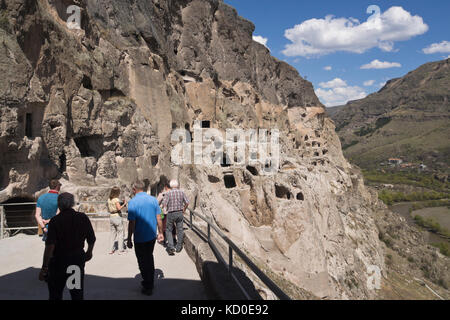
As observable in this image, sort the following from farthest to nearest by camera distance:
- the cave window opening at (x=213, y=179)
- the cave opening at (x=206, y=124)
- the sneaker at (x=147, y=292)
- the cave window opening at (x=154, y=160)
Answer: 1. the cave opening at (x=206, y=124)
2. the cave window opening at (x=213, y=179)
3. the cave window opening at (x=154, y=160)
4. the sneaker at (x=147, y=292)

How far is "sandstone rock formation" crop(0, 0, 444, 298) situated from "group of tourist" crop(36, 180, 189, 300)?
4254 millimetres

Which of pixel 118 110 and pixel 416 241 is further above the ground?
pixel 118 110

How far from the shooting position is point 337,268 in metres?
20.2

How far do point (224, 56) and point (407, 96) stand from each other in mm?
168737

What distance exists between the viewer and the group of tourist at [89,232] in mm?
3297

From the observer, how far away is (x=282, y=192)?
66.9 ft

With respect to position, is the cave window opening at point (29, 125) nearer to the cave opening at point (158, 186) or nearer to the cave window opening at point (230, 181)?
the cave opening at point (158, 186)

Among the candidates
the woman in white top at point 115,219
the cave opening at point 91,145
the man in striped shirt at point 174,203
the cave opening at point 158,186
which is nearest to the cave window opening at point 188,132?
the cave opening at point 158,186

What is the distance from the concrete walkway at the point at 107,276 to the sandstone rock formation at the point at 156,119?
3.45 meters

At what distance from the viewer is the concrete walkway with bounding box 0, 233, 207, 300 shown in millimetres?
4430

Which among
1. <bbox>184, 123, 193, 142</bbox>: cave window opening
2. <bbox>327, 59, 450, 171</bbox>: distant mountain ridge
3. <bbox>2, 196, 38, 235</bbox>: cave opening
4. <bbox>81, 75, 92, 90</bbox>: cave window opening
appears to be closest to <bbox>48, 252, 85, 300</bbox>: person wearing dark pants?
<bbox>2, 196, 38, 235</bbox>: cave opening
